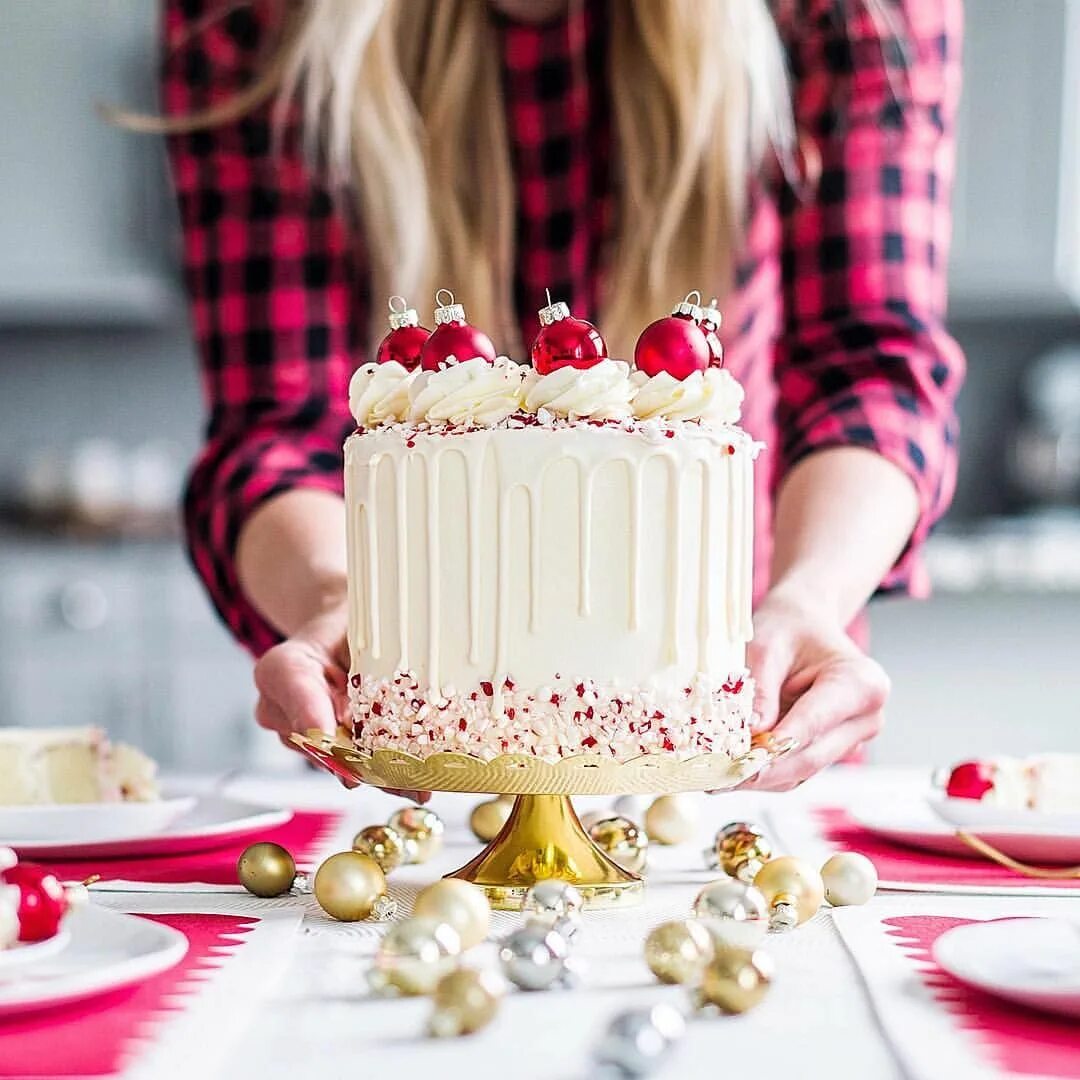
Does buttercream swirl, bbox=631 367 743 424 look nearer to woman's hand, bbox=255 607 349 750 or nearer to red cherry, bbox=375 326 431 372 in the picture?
red cherry, bbox=375 326 431 372

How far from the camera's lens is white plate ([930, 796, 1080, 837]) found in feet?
2.76

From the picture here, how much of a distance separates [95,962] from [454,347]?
342mm

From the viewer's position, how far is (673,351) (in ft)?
2.47

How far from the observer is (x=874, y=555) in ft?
3.54

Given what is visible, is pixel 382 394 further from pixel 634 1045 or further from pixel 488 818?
pixel 634 1045

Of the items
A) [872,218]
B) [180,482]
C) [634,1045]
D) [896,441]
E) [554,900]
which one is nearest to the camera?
[634,1045]

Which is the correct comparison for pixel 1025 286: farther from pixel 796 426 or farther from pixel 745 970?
pixel 745 970

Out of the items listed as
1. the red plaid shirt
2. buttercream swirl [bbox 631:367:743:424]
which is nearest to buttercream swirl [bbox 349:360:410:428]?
buttercream swirl [bbox 631:367:743:424]

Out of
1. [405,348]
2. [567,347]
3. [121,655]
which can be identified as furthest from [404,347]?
[121,655]

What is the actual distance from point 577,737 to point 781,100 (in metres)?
0.78

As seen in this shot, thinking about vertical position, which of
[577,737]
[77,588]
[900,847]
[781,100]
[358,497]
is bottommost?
[77,588]

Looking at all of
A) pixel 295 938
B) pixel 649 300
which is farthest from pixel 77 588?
pixel 295 938

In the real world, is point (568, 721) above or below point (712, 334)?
below

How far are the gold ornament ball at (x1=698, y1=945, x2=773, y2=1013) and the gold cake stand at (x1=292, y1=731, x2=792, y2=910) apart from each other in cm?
16
